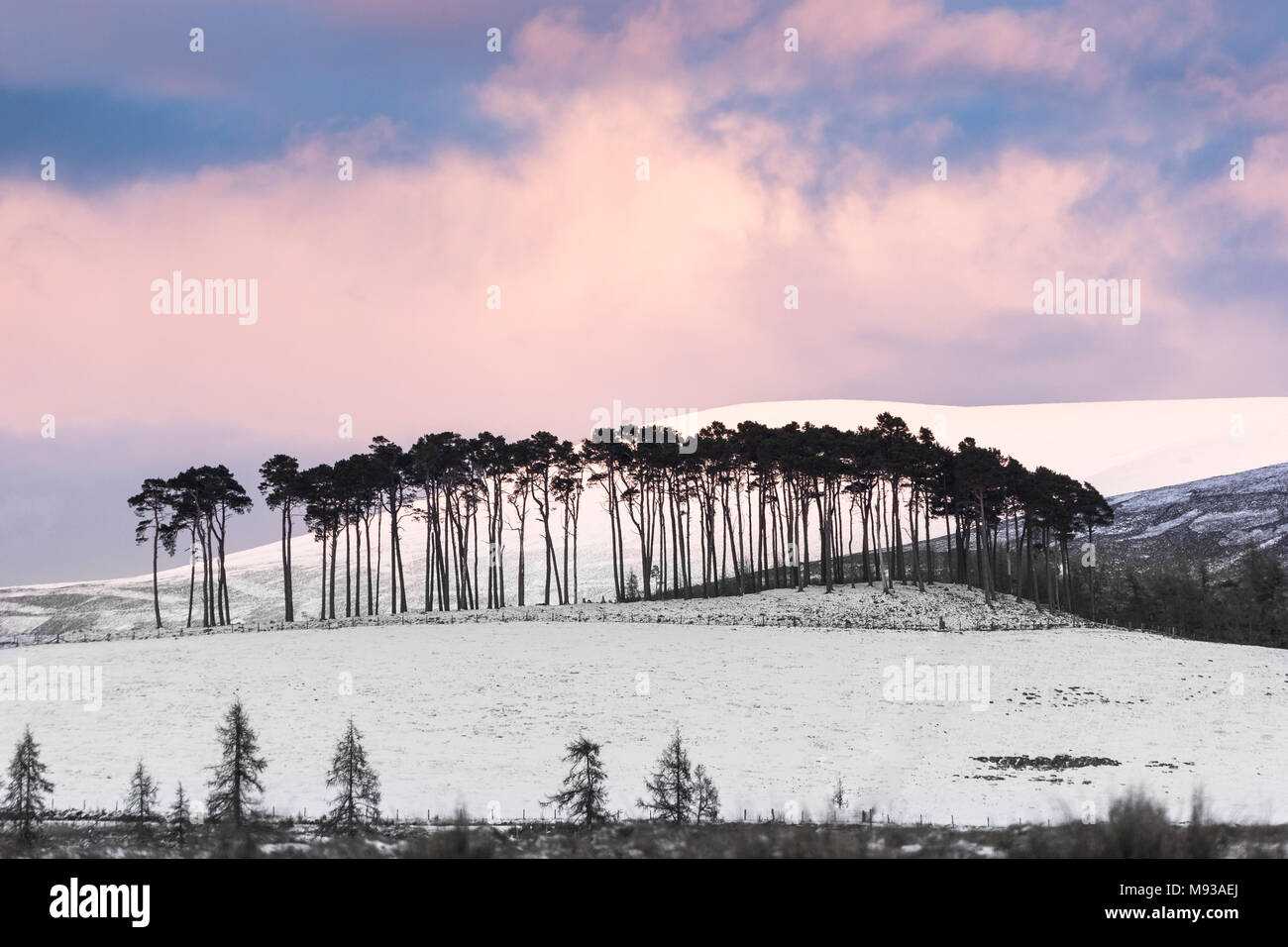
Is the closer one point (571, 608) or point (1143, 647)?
point (1143, 647)

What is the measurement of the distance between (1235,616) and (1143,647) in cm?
4037

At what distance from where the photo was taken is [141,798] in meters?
24.3

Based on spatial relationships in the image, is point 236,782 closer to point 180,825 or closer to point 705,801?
point 180,825

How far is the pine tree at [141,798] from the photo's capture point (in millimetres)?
24359

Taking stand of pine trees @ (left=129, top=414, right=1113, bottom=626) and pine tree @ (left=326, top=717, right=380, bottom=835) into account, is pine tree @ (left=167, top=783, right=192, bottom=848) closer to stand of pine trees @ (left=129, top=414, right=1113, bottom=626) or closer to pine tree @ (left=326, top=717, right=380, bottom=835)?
pine tree @ (left=326, top=717, right=380, bottom=835)

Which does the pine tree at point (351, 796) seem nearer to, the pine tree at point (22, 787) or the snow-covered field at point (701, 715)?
the snow-covered field at point (701, 715)

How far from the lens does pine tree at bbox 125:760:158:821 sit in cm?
2436

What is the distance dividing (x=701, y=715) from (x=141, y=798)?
21.4 m

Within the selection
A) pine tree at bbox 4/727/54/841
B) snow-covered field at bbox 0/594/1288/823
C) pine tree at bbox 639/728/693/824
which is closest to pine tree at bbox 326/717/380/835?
snow-covered field at bbox 0/594/1288/823

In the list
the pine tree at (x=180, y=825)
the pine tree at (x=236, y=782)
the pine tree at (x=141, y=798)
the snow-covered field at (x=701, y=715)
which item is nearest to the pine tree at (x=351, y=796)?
the pine tree at (x=236, y=782)

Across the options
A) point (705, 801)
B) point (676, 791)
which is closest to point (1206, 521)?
point (705, 801)
